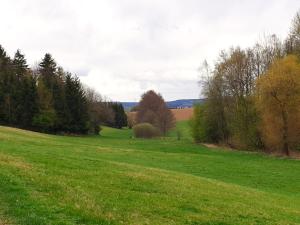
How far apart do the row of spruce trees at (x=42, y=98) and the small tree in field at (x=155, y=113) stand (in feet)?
116

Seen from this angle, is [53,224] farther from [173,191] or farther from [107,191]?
[173,191]

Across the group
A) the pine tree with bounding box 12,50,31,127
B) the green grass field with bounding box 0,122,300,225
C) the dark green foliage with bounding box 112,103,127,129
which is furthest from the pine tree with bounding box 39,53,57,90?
the green grass field with bounding box 0,122,300,225

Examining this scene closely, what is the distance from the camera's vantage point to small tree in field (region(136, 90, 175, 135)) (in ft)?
392

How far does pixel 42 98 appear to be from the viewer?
260 feet

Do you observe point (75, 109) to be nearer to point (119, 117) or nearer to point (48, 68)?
point (48, 68)

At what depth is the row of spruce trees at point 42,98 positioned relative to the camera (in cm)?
7756

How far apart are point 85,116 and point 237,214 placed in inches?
A: 2870

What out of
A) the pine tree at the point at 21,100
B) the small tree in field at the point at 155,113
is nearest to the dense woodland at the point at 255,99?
the pine tree at the point at 21,100

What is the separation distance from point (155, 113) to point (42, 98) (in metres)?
47.3

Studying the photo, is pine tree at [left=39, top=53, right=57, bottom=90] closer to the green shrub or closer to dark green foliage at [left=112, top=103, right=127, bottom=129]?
the green shrub

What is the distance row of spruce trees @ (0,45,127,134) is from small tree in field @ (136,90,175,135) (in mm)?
35433

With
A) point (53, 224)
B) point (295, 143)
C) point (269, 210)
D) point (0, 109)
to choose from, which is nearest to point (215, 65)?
point (295, 143)

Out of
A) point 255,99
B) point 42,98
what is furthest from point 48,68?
point 255,99

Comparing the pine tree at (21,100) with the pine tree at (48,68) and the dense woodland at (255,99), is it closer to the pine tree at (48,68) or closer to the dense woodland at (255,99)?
the pine tree at (48,68)
